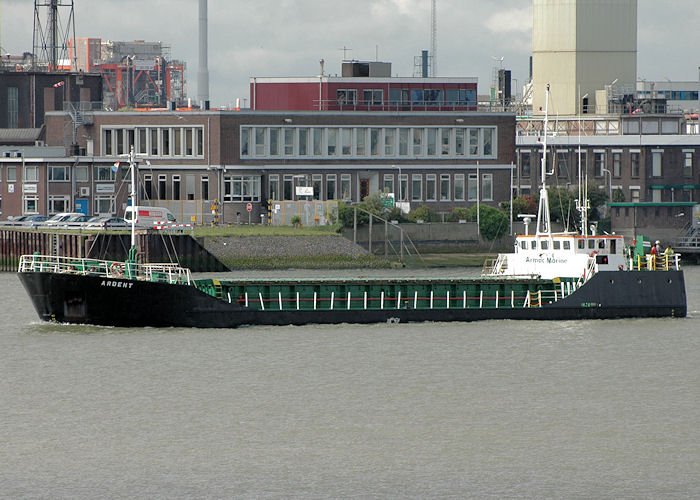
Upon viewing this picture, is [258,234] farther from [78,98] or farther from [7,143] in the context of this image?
[78,98]

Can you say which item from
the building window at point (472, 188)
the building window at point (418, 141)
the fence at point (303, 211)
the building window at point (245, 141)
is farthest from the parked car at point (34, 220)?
the building window at point (472, 188)

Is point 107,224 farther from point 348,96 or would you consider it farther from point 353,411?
point 353,411

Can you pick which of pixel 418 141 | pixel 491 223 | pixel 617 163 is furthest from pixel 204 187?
pixel 617 163

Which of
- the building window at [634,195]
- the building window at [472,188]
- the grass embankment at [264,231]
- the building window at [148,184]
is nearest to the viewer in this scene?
the grass embankment at [264,231]

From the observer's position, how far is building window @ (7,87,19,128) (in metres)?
146

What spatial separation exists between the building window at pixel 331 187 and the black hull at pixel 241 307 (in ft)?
181

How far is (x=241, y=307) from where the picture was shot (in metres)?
58.0

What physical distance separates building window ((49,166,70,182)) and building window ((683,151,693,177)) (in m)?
61.8

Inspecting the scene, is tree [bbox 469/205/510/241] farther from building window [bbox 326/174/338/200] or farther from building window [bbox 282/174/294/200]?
building window [bbox 282/174/294/200]

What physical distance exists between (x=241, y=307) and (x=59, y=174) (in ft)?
187

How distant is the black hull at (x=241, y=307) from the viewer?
55.7 m

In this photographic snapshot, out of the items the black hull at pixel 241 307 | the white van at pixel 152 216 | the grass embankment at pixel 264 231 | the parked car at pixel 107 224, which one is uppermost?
the white van at pixel 152 216

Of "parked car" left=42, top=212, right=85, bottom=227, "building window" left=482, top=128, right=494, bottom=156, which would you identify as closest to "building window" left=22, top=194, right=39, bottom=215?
"parked car" left=42, top=212, right=85, bottom=227

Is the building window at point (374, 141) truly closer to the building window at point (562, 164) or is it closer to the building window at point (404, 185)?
the building window at point (404, 185)
